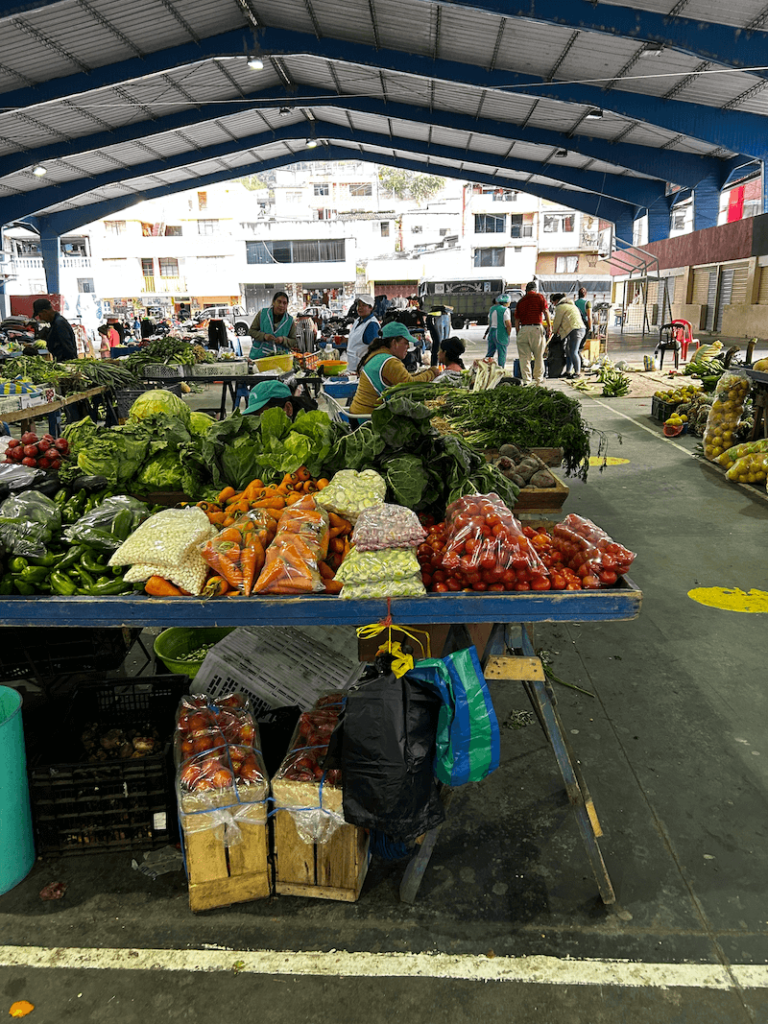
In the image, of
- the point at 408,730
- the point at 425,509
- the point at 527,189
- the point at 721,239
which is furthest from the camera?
the point at 527,189

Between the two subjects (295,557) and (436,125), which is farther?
(436,125)

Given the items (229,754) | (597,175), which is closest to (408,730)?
(229,754)

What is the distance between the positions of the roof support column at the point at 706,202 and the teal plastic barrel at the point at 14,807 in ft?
74.4

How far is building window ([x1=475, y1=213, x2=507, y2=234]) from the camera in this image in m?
44.1

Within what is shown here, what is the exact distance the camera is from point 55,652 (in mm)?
2953

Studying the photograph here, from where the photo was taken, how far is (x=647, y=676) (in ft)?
13.0

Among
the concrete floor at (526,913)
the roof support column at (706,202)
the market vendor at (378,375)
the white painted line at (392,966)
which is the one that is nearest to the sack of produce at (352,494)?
the concrete floor at (526,913)

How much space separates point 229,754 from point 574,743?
5.58 feet

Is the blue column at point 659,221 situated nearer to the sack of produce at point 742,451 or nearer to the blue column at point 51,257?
the sack of produce at point 742,451

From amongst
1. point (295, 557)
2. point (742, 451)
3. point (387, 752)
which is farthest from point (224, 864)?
point (742, 451)

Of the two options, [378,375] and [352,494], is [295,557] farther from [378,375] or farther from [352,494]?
[378,375]

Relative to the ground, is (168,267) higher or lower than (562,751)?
higher

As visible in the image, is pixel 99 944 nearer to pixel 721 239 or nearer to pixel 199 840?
pixel 199 840

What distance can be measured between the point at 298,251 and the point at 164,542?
4715cm
